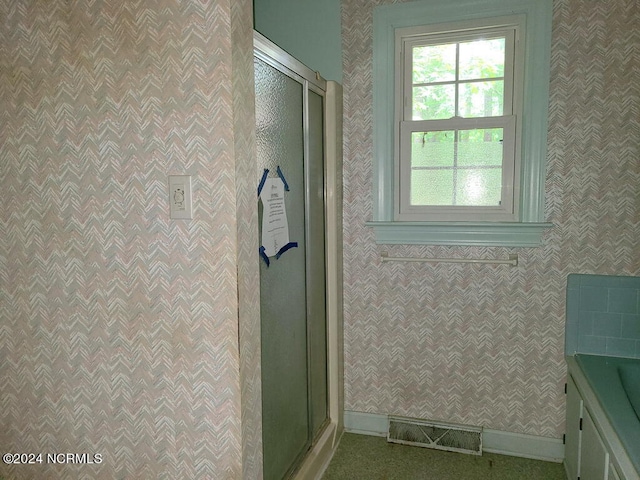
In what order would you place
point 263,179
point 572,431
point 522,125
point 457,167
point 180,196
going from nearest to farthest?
1. point 180,196
2. point 263,179
3. point 572,431
4. point 522,125
5. point 457,167

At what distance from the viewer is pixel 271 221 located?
1732 millimetres

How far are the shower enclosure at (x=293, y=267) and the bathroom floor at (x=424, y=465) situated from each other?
198 mm

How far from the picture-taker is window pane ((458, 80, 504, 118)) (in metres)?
2.30

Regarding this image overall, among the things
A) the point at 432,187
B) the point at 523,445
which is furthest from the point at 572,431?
the point at 432,187

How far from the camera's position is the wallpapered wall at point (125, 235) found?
1.35 m

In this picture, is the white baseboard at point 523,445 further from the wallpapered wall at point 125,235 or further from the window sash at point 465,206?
the wallpapered wall at point 125,235

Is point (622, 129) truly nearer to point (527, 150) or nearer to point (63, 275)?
point (527, 150)

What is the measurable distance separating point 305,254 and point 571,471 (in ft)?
4.86

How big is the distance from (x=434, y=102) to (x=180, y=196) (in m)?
1.49

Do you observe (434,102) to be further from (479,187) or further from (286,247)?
(286,247)

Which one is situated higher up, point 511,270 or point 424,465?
point 511,270

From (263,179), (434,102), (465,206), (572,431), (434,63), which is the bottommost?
(572,431)

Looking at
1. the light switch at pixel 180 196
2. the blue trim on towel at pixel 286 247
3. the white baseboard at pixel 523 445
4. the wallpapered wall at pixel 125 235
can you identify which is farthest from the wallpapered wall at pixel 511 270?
the light switch at pixel 180 196

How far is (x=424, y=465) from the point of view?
230cm
